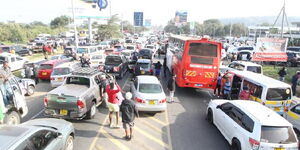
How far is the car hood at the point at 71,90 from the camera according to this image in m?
8.00

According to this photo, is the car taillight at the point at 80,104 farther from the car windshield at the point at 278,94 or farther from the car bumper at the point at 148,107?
the car windshield at the point at 278,94

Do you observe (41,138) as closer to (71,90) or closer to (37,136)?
(37,136)

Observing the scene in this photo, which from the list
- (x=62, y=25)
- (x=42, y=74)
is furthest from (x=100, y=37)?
(x=62, y=25)

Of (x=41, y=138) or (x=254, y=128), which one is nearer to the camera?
(x=41, y=138)

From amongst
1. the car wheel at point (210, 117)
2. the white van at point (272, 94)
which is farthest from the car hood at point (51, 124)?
the white van at point (272, 94)

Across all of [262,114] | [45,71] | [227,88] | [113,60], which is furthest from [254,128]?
[45,71]

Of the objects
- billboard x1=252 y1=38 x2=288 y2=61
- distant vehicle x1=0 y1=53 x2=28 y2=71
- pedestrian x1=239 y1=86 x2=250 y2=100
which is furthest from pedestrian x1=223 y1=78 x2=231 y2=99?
distant vehicle x1=0 y1=53 x2=28 y2=71

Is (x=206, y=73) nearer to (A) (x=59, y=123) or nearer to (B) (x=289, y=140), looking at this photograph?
(B) (x=289, y=140)

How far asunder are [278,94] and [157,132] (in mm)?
5463

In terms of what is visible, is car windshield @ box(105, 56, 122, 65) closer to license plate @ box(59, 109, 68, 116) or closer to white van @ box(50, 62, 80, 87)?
white van @ box(50, 62, 80, 87)

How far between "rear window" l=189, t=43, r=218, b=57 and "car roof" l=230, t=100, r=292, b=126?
5082mm

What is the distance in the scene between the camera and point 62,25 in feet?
331

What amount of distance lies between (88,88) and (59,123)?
2.78 m

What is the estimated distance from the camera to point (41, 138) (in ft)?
16.0
